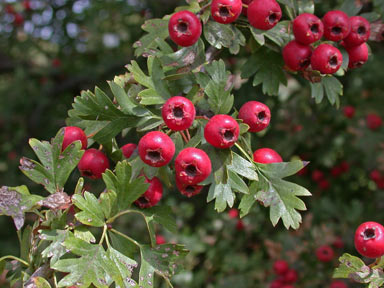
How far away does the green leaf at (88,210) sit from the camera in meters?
1.12

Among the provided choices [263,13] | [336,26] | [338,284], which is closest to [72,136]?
[263,13]

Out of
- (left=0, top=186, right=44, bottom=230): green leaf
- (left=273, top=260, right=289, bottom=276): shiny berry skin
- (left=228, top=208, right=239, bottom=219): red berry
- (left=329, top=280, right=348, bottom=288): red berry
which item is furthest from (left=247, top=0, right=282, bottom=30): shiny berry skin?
(left=228, top=208, right=239, bottom=219): red berry

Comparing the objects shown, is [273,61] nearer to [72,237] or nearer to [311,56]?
[311,56]

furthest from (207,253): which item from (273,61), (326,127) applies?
(273,61)

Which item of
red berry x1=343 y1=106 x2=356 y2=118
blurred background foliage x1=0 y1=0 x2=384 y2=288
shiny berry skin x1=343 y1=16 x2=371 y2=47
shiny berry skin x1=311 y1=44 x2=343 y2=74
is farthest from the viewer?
red berry x1=343 y1=106 x2=356 y2=118

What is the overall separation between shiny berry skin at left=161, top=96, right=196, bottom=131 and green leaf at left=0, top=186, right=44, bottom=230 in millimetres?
406

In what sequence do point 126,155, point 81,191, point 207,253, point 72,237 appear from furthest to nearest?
point 207,253 → point 126,155 → point 81,191 → point 72,237

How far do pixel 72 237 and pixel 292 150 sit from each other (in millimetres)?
2206

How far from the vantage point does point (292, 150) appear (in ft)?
10.1

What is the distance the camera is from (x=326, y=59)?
1.37 metres

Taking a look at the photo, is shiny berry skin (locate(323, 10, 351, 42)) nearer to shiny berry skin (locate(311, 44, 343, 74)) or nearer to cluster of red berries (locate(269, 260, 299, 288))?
shiny berry skin (locate(311, 44, 343, 74))

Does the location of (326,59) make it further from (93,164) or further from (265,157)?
(93,164)

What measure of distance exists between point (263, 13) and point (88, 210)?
0.75 meters

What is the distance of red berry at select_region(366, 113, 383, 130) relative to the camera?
2.93m
